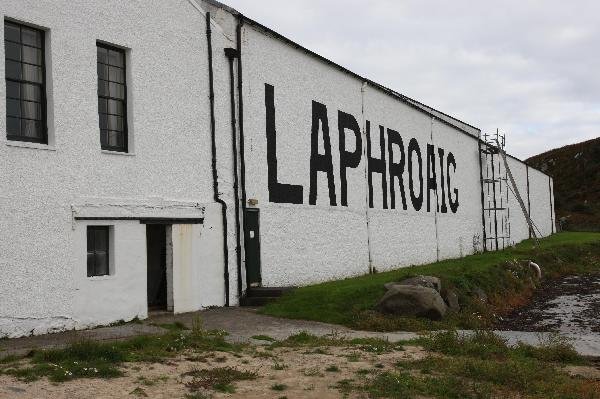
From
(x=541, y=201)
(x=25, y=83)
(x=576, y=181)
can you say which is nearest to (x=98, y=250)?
(x=25, y=83)

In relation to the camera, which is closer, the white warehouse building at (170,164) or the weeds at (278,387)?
the weeds at (278,387)

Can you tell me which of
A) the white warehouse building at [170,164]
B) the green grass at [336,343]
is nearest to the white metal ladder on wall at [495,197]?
the white warehouse building at [170,164]

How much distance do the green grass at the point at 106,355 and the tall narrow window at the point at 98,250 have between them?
2.99 m

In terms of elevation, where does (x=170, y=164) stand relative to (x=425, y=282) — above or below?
above

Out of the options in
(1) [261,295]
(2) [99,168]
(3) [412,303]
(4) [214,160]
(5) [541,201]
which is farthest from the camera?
(5) [541,201]

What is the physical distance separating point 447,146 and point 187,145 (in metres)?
21.2

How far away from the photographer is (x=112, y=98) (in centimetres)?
1415

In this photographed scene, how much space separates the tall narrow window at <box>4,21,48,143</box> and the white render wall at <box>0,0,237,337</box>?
8.6 inches

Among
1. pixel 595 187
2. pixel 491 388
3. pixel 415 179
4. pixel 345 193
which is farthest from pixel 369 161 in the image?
pixel 595 187

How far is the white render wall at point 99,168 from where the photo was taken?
1187 centimetres

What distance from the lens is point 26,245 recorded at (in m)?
11.9

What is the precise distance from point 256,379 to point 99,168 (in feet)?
22.4

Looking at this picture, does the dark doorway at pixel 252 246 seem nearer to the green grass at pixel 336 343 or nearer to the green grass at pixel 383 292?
the green grass at pixel 383 292

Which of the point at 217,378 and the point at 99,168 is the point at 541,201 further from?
the point at 217,378
